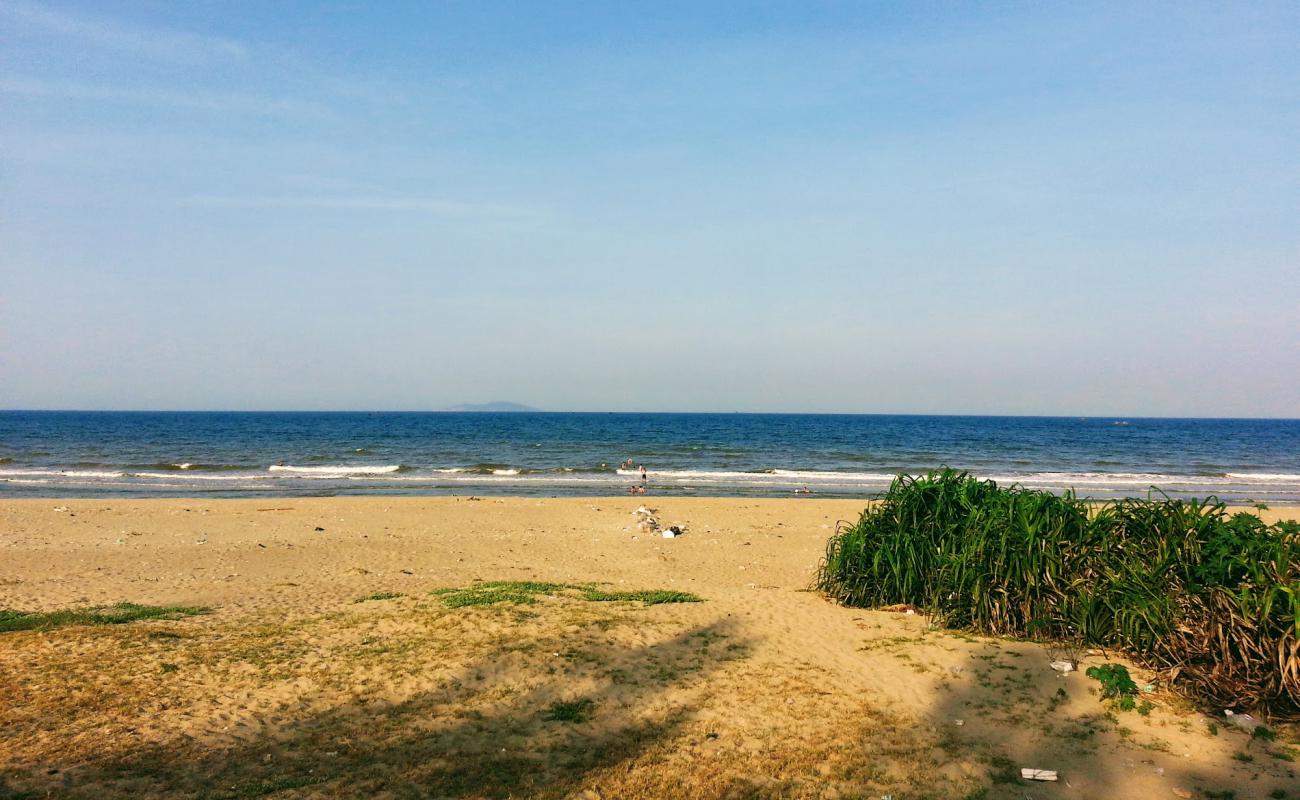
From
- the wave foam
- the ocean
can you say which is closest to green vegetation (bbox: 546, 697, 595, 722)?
the ocean

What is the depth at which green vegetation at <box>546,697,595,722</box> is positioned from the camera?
285 inches

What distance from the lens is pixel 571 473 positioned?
4353cm

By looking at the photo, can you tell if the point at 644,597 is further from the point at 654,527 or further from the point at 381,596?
the point at 654,527

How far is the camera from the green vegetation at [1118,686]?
705 centimetres

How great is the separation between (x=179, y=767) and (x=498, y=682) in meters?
2.90

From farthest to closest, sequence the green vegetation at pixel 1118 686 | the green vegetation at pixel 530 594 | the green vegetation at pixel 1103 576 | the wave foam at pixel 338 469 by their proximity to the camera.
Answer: the wave foam at pixel 338 469, the green vegetation at pixel 530 594, the green vegetation at pixel 1118 686, the green vegetation at pixel 1103 576

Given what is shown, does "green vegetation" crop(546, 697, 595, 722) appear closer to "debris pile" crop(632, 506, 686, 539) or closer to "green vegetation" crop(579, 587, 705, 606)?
"green vegetation" crop(579, 587, 705, 606)

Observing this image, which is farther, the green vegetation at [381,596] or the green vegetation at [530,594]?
the green vegetation at [381,596]

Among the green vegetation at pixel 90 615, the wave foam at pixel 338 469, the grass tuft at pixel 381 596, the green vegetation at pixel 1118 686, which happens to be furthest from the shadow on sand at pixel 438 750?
the wave foam at pixel 338 469

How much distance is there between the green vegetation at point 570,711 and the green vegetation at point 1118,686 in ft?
16.0

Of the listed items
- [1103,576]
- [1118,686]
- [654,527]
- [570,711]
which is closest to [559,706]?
[570,711]

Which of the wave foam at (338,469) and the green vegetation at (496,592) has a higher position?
the green vegetation at (496,592)

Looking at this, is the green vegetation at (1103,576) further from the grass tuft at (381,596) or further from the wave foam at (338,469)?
the wave foam at (338,469)

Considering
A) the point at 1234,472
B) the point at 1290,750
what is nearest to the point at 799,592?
the point at 1290,750
